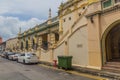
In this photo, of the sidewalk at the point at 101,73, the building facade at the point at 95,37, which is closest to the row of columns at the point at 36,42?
the building facade at the point at 95,37

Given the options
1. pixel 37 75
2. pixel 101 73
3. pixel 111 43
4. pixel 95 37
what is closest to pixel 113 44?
pixel 111 43

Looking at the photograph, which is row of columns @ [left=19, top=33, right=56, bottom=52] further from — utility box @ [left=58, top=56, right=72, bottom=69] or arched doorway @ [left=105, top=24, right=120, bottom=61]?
arched doorway @ [left=105, top=24, right=120, bottom=61]

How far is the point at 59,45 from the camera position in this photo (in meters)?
21.7

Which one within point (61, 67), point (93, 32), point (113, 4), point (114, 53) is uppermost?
point (113, 4)

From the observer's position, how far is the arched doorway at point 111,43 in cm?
1451

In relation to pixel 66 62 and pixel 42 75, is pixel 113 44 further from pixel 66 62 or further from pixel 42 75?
pixel 42 75

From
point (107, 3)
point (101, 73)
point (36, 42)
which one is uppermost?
point (107, 3)

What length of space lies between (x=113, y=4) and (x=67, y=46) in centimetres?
760

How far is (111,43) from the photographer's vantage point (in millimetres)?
16234

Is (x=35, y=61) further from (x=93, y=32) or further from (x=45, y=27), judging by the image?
(x=93, y=32)

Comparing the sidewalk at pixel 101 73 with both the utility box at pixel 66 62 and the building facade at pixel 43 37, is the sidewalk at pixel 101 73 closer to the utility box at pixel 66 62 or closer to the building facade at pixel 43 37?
the utility box at pixel 66 62

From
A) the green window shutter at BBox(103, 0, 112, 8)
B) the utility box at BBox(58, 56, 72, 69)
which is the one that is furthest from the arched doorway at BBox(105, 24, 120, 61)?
the utility box at BBox(58, 56, 72, 69)

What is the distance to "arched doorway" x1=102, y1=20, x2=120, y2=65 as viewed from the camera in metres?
14.5

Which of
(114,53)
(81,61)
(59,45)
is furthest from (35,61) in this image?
(114,53)
